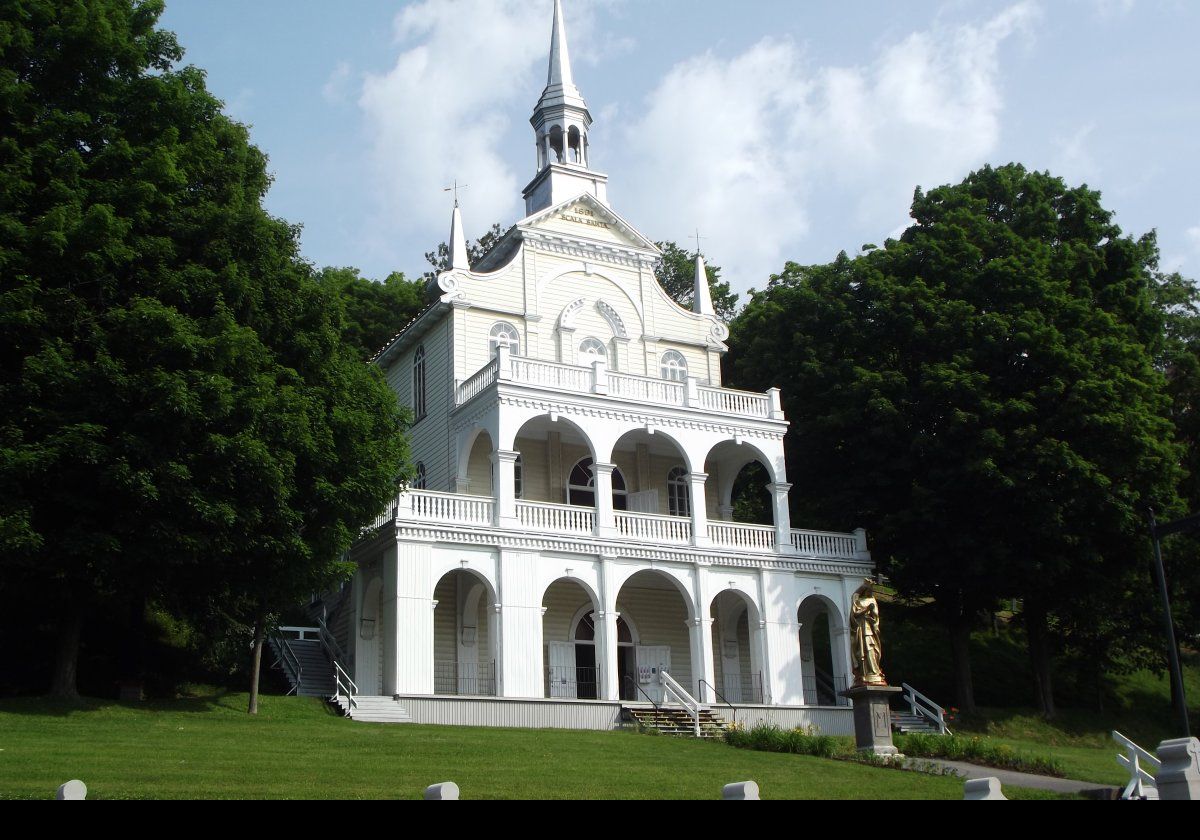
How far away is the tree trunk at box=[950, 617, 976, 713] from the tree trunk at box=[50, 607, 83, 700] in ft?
77.4

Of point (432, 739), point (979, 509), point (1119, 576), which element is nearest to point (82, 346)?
point (432, 739)

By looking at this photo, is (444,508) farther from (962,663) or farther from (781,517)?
(962,663)

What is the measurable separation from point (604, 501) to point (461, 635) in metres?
5.05

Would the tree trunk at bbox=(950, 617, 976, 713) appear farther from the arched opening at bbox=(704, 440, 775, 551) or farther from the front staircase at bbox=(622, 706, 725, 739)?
the front staircase at bbox=(622, 706, 725, 739)

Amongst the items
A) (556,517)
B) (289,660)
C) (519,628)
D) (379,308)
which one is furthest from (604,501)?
(379,308)

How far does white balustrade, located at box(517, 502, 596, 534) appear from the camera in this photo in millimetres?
31766

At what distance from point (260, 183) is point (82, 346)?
20.5 ft

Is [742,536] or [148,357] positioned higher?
[148,357]

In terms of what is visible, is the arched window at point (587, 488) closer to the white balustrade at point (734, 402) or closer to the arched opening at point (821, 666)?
the white balustrade at point (734, 402)

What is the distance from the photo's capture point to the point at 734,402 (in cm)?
3591

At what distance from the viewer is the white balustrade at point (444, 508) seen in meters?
30.1

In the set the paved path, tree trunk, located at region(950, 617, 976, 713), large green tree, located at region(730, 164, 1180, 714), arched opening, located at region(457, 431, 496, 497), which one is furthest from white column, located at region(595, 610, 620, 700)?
tree trunk, located at region(950, 617, 976, 713)

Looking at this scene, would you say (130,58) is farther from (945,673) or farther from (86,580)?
(945,673)

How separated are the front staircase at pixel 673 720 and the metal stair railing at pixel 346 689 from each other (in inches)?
254
